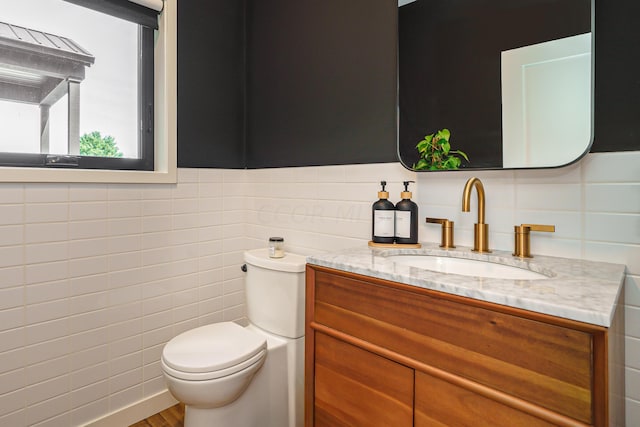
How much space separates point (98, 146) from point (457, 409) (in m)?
1.83

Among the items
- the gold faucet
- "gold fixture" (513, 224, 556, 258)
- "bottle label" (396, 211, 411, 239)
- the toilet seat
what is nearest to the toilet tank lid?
the toilet seat

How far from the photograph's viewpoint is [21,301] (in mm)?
1380

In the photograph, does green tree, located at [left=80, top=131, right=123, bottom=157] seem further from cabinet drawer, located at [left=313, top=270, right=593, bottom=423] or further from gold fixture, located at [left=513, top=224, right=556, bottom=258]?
gold fixture, located at [left=513, top=224, right=556, bottom=258]

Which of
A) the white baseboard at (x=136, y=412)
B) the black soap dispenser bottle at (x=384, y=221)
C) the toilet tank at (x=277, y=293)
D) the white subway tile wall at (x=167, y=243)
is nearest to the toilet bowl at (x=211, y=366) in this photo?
the toilet tank at (x=277, y=293)

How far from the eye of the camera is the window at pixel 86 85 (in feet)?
4.75

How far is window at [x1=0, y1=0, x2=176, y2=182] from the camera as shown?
1.45 meters

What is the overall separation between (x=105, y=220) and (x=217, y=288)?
734 millimetres

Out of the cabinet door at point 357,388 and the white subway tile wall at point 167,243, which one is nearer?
the cabinet door at point 357,388

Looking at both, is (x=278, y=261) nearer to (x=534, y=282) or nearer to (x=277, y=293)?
(x=277, y=293)

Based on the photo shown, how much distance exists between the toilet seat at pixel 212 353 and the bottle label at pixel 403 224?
2.41 ft

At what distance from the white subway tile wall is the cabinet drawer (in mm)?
528

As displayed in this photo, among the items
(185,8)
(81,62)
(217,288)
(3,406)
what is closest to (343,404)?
(217,288)

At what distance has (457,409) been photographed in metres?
0.81

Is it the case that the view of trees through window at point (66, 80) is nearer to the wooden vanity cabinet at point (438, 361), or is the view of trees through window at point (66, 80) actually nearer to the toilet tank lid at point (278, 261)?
the toilet tank lid at point (278, 261)
